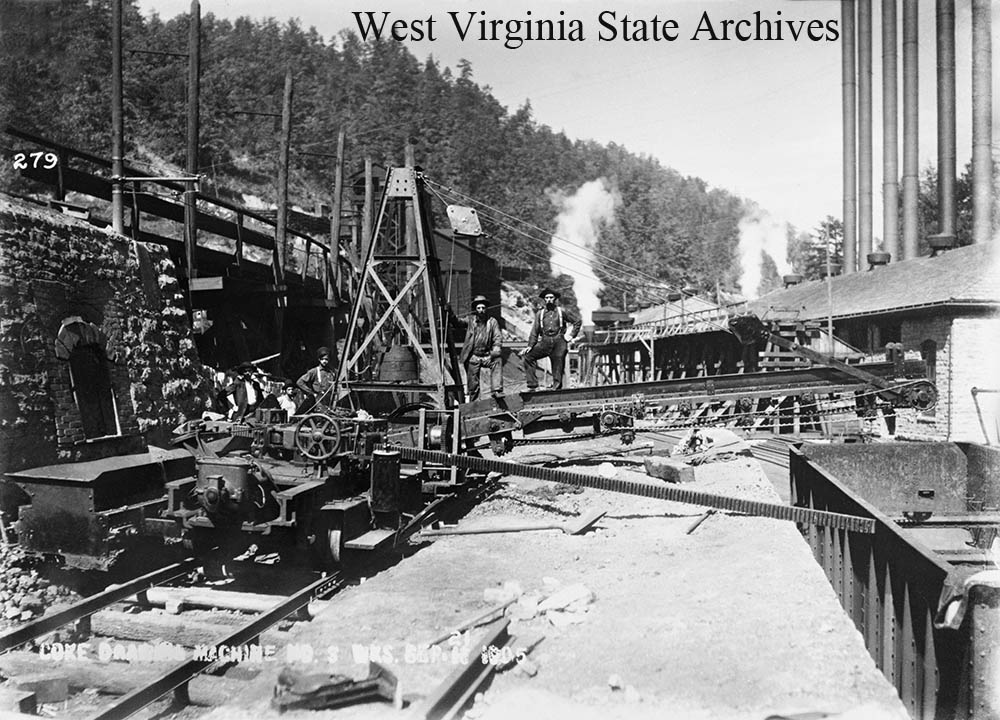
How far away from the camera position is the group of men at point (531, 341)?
11883 mm

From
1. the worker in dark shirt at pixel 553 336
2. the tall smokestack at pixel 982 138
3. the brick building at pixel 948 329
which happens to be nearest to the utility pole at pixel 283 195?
the worker in dark shirt at pixel 553 336

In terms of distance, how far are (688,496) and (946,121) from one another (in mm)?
28765

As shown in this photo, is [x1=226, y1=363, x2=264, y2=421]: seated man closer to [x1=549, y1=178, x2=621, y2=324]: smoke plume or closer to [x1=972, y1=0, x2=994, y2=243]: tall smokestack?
[x1=972, y1=0, x2=994, y2=243]: tall smokestack

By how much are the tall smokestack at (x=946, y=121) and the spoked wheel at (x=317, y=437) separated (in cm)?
2544

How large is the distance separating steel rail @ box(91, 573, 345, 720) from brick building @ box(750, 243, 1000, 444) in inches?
565

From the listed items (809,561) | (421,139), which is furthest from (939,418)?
(421,139)

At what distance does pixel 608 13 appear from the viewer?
618cm

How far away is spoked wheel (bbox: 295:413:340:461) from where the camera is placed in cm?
693

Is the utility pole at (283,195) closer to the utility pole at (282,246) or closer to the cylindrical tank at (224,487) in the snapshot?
the utility pole at (282,246)

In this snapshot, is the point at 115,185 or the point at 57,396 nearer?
the point at 57,396

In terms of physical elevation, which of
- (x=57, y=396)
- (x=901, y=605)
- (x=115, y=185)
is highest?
(x=115, y=185)

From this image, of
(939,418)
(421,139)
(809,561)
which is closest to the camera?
(809,561)

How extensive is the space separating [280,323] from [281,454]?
28.8ft

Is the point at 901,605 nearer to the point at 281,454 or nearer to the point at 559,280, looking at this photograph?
the point at 281,454
